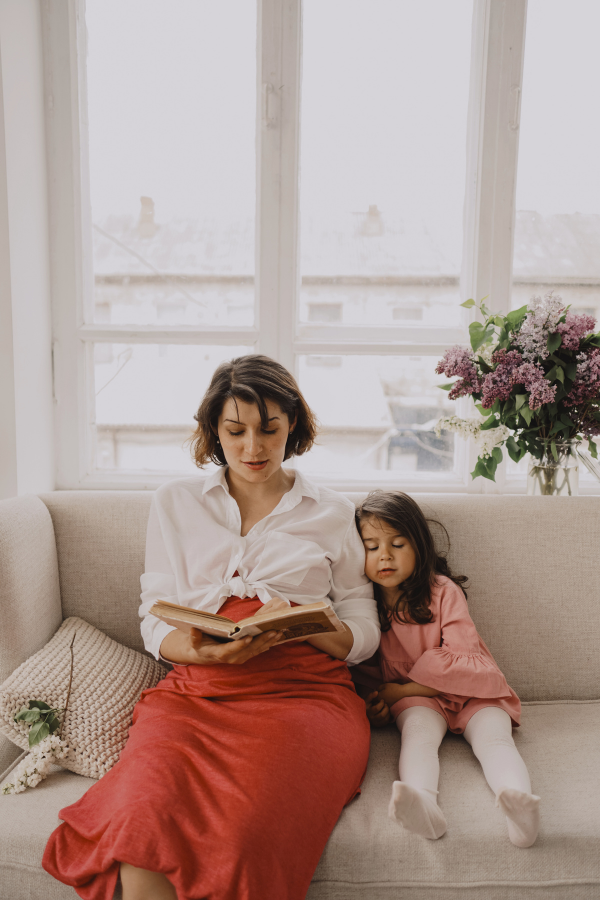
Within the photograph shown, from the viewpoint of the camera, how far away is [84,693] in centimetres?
132

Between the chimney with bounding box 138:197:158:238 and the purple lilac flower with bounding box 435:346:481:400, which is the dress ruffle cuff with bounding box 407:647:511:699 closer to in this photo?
the purple lilac flower with bounding box 435:346:481:400

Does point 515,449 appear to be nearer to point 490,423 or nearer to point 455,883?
point 490,423

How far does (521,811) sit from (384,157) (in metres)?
2.01

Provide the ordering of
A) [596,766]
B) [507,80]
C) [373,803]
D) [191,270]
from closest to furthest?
1. [373,803]
2. [596,766]
3. [507,80]
4. [191,270]

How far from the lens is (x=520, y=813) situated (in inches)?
41.7

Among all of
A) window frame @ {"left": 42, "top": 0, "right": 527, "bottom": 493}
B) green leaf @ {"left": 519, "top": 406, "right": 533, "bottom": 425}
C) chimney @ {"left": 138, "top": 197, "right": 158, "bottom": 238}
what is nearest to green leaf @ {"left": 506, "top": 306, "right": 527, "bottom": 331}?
green leaf @ {"left": 519, "top": 406, "right": 533, "bottom": 425}

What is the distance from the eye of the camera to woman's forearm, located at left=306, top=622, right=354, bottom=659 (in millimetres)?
1366

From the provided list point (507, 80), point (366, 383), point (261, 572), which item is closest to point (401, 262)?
point (366, 383)

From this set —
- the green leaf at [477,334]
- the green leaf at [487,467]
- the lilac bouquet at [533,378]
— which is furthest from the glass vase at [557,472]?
the green leaf at [477,334]

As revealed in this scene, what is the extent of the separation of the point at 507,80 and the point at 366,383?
1115mm

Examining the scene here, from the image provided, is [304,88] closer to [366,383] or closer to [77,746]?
[366,383]

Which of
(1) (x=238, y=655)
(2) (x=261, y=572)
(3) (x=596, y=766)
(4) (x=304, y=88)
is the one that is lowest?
(3) (x=596, y=766)

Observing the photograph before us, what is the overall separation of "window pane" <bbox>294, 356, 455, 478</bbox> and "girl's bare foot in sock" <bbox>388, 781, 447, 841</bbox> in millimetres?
1306

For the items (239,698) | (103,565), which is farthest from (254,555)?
(103,565)
